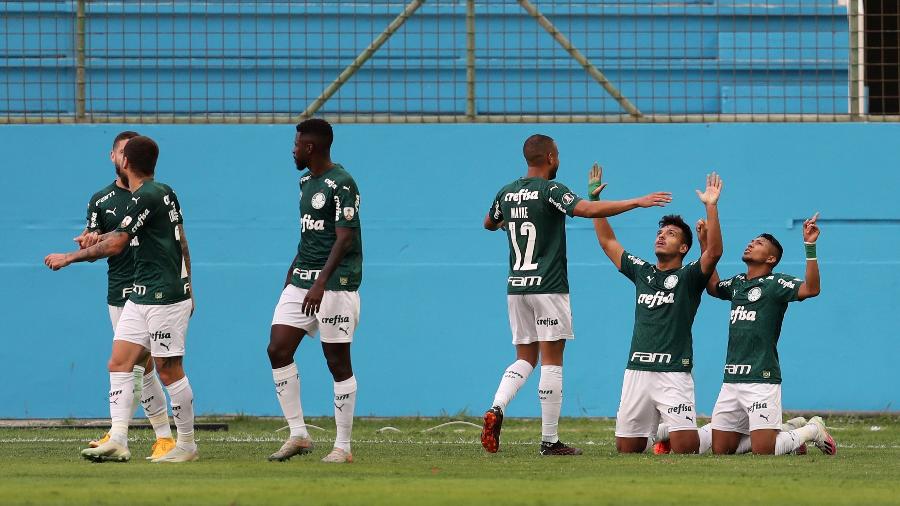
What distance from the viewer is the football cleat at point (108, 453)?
8.15 meters

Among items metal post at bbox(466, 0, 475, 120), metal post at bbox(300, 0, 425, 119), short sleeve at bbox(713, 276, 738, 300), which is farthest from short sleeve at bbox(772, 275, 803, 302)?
metal post at bbox(300, 0, 425, 119)

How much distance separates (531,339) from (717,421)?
1.29 meters

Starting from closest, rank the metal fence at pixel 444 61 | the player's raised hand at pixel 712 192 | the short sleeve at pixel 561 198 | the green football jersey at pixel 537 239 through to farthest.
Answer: the short sleeve at pixel 561 198
the player's raised hand at pixel 712 192
the green football jersey at pixel 537 239
the metal fence at pixel 444 61

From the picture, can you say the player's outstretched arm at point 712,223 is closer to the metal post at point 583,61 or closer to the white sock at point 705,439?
the white sock at point 705,439

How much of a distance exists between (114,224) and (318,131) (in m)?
1.93

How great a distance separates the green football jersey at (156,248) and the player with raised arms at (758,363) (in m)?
3.25

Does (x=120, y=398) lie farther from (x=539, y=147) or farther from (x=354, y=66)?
(x=354, y=66)

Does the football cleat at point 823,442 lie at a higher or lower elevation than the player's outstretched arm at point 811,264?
lower

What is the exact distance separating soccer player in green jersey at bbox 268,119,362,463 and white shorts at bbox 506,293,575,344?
1198 millimetres

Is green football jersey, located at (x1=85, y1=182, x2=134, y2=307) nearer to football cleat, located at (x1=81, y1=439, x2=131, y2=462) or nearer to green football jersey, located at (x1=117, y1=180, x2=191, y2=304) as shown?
green football jersey, located at (x1=117, y1=180, x2=191, y2=304)

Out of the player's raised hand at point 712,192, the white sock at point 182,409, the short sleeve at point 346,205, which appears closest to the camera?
the short sleeve at point 346,205

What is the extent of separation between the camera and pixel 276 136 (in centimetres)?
1266

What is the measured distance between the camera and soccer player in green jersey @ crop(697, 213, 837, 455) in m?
9.15

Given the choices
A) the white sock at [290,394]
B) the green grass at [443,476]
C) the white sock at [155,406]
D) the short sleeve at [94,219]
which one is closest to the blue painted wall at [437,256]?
the green grass at [443,476]
